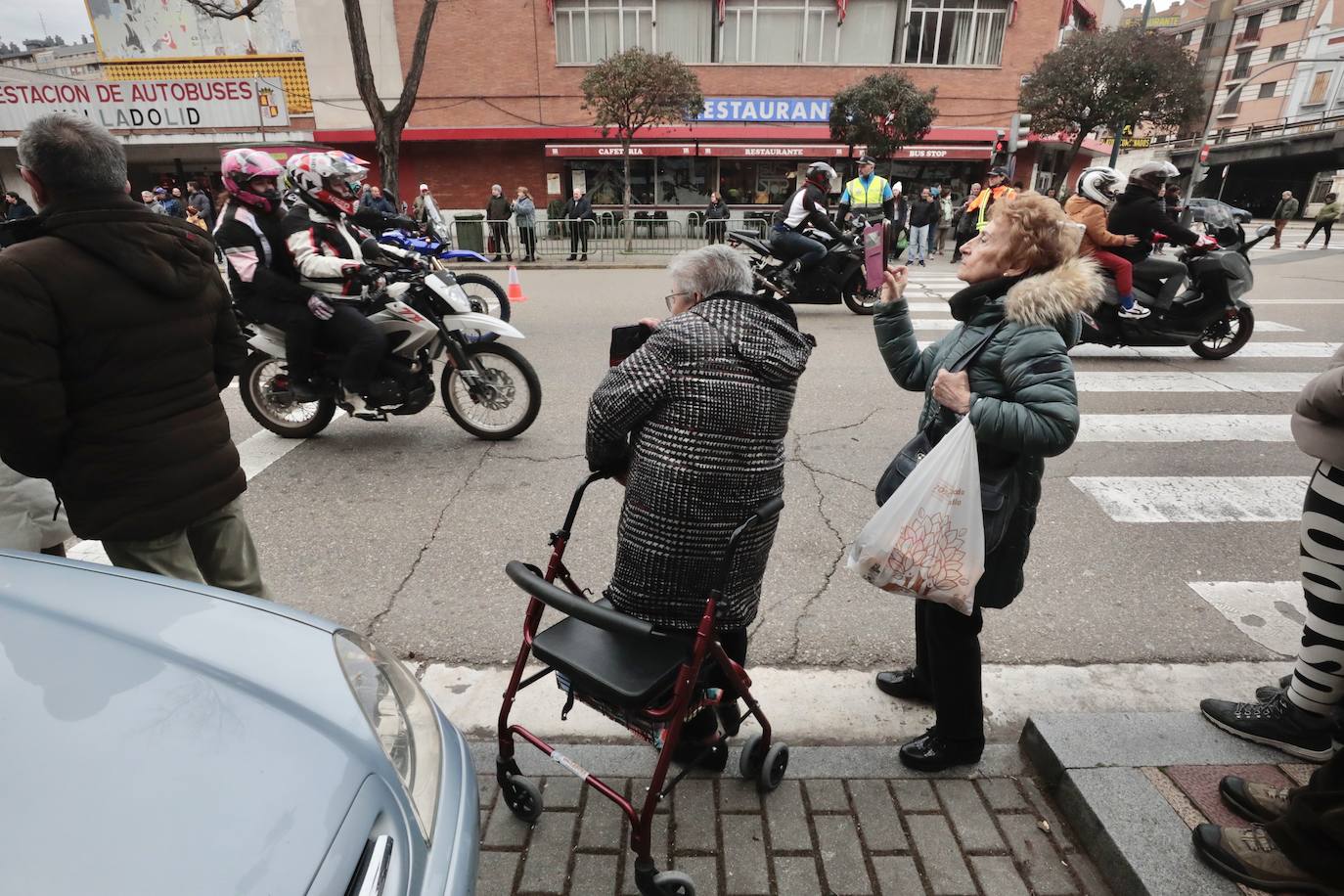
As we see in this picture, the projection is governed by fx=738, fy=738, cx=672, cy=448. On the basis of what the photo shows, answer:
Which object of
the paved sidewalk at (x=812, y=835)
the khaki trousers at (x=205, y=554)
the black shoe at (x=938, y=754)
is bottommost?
the paved sidewalk at (x=812, y=835)

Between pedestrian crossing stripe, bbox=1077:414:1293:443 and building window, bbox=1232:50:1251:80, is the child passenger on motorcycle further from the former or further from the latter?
building window, bbox=1232:50:1251:80

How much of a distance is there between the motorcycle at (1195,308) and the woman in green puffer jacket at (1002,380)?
605 cm

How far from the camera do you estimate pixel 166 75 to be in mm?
28750

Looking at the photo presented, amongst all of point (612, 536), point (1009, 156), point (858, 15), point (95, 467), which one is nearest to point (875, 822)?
point (612, 536)

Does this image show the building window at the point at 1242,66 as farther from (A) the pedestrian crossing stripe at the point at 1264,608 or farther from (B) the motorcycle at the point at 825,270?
(A) the pedestrian crossing stripe at the point at 1264,608

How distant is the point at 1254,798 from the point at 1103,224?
5.47 m

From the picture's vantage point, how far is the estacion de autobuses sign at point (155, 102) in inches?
1045

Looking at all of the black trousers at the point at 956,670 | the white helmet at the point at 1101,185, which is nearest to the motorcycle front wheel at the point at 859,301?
the white helmet at the point at 1101,185

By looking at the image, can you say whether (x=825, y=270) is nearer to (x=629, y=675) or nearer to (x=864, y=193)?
(x=864, y=193)

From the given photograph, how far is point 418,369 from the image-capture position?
17.1ft

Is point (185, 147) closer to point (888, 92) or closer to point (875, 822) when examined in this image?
point (888, 92)

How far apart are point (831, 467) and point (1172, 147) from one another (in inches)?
2610

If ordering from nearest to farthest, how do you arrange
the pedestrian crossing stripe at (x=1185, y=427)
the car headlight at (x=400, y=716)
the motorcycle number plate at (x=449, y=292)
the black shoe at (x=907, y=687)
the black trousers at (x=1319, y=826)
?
the car headlight at (x=400, y=716)
the black trousers at (x=1319, y=826)
the black shoe at (x=907, y=687)
the motorcycle number plate at (x=449, y=292)
the pedestrian crossing stripe at (x=1185, y=427)

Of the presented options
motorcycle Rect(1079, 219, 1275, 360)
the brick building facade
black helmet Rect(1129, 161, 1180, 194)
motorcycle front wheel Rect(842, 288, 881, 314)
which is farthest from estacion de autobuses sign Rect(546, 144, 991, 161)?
black helmet Rect(1129, 161, 1180, 194)
